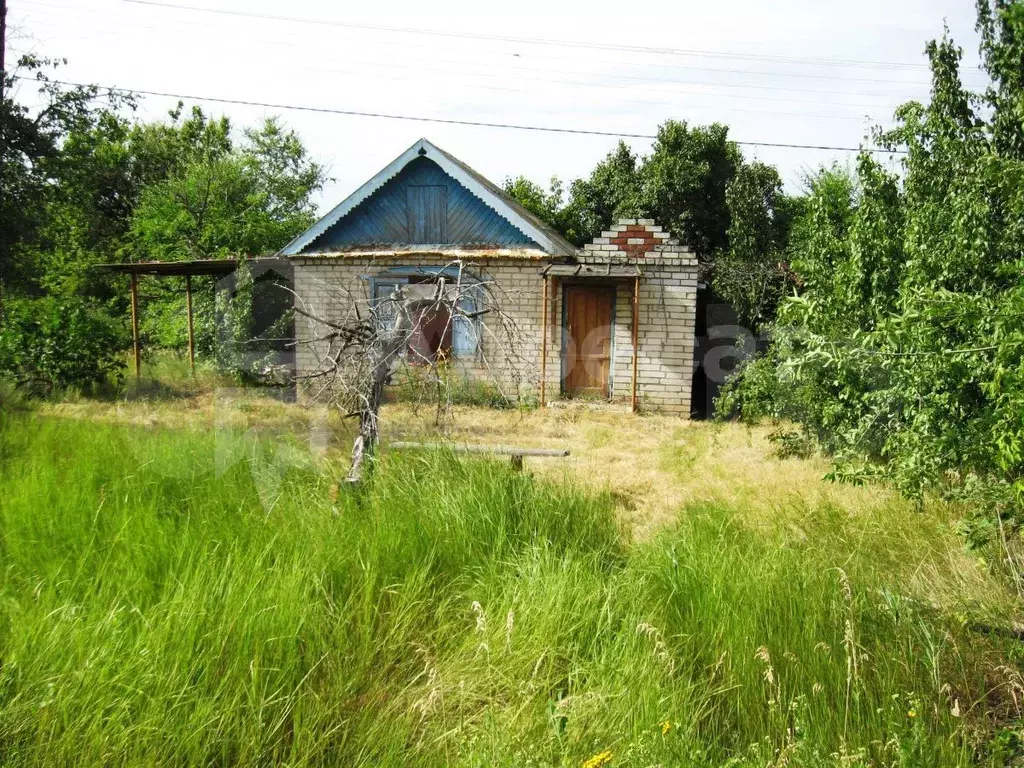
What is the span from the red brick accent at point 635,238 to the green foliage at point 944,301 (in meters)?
6.35

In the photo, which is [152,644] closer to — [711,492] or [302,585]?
[302,585]

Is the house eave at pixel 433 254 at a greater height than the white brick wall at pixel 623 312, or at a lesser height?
greater

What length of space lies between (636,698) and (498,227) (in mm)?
10477

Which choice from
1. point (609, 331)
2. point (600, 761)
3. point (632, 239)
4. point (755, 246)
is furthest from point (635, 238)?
point (600, 761)

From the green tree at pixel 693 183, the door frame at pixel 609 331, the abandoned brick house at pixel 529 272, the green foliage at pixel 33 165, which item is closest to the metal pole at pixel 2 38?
the green foliage at pixel 33 165

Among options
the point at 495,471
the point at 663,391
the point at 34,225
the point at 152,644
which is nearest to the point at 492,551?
the point at 495,471

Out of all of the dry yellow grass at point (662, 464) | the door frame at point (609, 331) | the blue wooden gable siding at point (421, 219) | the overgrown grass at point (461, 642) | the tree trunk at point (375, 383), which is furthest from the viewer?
the blue wooden gable siding at point (421, 219)

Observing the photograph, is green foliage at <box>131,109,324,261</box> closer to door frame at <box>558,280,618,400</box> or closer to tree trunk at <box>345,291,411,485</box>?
door frame at <box>558,280,618,400</box>

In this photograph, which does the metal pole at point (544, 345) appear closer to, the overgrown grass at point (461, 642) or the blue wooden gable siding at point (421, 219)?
the blue wooden gable siding at point (421, 219)

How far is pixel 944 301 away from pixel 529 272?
9.32 meters

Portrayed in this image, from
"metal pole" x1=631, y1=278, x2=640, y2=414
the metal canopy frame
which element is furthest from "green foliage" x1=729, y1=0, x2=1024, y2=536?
the metal canopy frame

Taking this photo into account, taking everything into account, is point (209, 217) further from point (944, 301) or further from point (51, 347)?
point (944, 301)

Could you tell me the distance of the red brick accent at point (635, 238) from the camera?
39.8 feet

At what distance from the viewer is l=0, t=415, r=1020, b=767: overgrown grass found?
2770 millimetres
